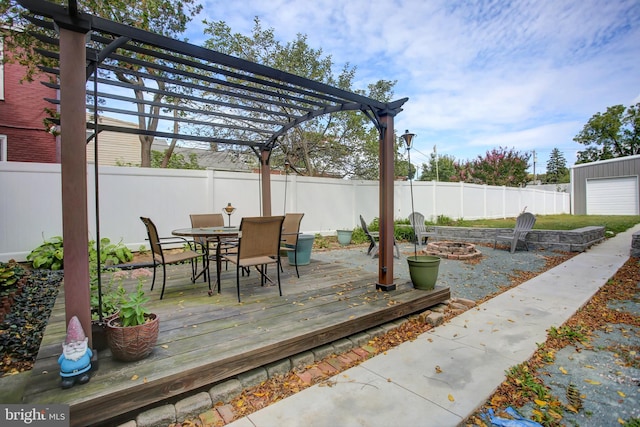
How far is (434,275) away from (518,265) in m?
3.48

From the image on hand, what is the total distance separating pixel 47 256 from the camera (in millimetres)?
4809

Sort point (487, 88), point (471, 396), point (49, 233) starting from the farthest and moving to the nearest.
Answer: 1. point (487, 88)
2. point (49, 233)
3. point (471, 396)

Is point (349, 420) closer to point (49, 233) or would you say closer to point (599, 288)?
point (599, 288)

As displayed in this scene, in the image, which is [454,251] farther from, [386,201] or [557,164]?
[557,164]

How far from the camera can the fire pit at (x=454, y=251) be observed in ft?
21.1

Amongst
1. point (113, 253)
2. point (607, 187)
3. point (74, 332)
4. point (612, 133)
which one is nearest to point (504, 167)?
point (607, 187)

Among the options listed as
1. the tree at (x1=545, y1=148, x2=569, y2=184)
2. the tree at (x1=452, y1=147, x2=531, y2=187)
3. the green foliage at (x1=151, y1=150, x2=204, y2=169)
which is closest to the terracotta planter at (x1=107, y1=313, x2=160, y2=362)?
the green foliage at (x1=151, y1=150, x2=204, y2=169)

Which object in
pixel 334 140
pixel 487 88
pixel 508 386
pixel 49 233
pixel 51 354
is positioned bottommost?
pixel 508 386

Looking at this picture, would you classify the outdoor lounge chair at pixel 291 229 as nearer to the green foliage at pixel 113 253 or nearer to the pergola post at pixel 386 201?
the pergola post at pixel 386 201

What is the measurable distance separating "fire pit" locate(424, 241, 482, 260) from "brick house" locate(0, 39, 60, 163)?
32.5ft

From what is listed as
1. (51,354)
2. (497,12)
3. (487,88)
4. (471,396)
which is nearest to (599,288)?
(471,396)

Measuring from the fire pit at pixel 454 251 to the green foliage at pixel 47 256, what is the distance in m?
6.92

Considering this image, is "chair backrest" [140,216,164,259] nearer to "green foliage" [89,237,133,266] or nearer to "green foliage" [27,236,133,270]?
"green foliage" [27,236,133,270]

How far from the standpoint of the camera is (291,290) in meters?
3.51
